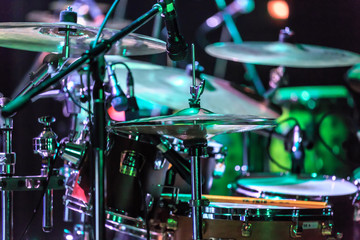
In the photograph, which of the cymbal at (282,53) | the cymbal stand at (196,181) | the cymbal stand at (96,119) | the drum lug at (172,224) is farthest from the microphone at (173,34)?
the cymbal at (282,53)

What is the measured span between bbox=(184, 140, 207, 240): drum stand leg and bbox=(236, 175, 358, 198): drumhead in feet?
1.53

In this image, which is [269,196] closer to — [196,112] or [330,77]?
[196,112]

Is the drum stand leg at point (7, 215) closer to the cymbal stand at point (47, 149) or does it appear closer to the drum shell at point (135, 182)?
the cymbal stand at point (47, 149)

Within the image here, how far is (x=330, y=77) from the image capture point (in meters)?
3.39

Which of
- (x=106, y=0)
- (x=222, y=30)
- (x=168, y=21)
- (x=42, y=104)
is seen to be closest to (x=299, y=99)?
(x=222, y=30)

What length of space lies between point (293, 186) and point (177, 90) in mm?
729

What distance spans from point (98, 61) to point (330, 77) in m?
2.61

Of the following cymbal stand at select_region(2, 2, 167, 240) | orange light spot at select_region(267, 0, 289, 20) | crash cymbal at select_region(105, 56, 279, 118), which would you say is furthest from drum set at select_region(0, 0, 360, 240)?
orange light spot at select_region(267, 0, 289, 20)

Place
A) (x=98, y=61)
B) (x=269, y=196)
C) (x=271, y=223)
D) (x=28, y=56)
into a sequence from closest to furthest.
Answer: (x=98, y=61), (x=271, y=223), (x=269, y=196), (x=28, y=56)

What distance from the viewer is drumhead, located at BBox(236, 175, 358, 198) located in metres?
1.72

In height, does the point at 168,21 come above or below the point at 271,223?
above

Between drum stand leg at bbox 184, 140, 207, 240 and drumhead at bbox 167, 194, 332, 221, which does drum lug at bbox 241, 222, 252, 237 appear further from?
drum stand leg at bbox 184, 140, 207, 240

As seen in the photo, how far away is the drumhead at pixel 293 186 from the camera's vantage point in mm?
1723

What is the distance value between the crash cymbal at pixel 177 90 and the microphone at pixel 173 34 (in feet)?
2.80
